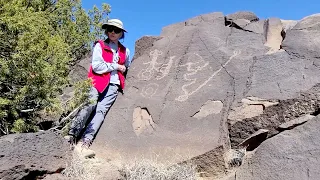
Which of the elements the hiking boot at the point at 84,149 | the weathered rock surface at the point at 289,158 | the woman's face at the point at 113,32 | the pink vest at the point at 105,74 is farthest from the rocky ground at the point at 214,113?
the woman's face at the point at 113,32

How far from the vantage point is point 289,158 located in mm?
3750

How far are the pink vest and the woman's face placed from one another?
6.3 inches

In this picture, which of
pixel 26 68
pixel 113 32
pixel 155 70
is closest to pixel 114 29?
pixel 113 32

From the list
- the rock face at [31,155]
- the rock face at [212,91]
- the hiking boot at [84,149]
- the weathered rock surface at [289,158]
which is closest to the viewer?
the weathered rock surface at [289,158]

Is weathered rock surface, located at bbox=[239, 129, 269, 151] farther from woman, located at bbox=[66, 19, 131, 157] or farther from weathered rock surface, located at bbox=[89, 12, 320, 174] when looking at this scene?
woman, located at bbox=[66, 19, 131, 157]

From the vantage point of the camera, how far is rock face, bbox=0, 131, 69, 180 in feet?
12.2

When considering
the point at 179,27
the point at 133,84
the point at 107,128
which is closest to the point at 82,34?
the point at 179,27

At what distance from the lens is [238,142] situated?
185 inches

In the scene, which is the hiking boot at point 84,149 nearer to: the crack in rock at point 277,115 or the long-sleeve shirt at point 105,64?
the long-sleeve shirt at point 105,64

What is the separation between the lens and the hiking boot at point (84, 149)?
186 inches

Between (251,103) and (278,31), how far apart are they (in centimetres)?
191

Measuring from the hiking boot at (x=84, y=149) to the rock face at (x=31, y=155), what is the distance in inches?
20.8

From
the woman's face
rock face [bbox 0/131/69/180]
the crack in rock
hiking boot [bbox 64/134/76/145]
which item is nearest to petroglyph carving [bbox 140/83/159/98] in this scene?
the woman's face

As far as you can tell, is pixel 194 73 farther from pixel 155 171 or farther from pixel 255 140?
pixel 155 171
